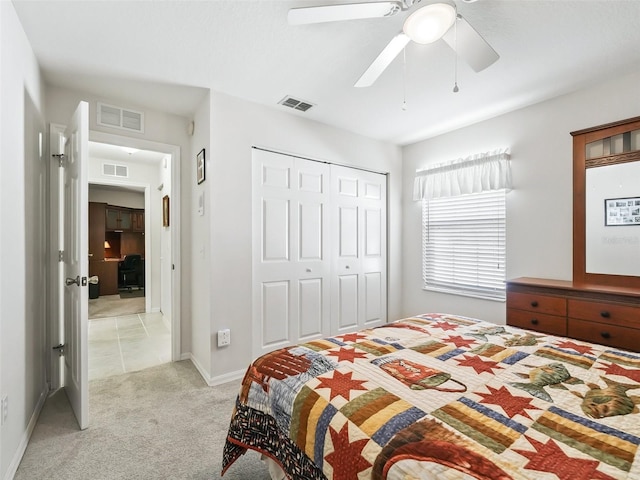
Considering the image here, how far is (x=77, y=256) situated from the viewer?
2035 mm

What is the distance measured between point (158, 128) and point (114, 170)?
2.38 meters

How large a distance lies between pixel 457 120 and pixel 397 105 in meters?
0.79

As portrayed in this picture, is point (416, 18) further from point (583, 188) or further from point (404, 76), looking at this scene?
point (583, 188)

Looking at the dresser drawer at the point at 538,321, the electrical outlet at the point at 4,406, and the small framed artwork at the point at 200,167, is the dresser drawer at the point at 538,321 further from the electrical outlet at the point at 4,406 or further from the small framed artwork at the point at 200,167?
the electrical outlet at the point at 4,406

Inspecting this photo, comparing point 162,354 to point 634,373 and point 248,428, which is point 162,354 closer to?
point 248,428

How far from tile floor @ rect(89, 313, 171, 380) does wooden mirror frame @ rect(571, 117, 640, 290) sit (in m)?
3.91

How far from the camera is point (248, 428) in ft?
4.56

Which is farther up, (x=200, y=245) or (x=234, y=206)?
(x=234, y=206)

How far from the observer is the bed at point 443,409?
0.76 metres

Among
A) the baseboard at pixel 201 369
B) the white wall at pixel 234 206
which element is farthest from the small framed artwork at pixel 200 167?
the baseboard at pixel 201 369

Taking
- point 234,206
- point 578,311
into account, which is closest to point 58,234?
point 234,206

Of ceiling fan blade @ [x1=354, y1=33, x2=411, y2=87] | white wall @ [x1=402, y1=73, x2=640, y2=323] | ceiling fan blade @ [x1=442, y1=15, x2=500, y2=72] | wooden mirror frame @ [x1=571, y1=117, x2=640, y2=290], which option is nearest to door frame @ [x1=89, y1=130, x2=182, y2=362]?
ceiling fan blade @ [x1=354, y1=33, x2=411, y2=87]

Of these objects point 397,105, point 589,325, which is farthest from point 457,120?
point 589,325

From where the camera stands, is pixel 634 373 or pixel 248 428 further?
pixel 248 428
